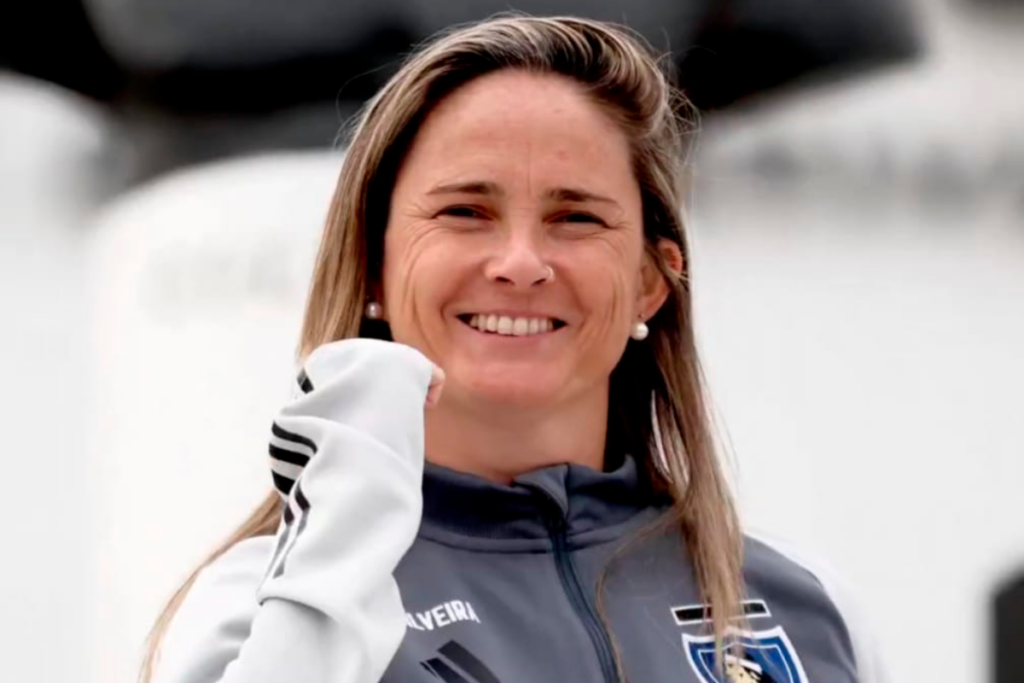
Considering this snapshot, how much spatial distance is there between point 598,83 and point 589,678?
16.9 inches

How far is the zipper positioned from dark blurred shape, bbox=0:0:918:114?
1.22 m

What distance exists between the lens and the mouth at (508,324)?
4.07 feet

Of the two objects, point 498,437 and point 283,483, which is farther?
point 498,437

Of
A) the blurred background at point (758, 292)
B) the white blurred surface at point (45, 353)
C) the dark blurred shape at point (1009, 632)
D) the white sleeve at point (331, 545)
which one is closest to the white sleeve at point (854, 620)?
the white sleeve at point (331, 545)

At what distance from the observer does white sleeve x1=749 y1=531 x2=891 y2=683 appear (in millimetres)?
1354

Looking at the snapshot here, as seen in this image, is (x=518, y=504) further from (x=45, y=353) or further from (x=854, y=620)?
(x=45, y=353)

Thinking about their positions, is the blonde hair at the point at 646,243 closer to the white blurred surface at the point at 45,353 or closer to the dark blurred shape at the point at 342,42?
the dark blurred shape at the point at 342,42

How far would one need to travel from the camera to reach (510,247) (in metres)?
1.23

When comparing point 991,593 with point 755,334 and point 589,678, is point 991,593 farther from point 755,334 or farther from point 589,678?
point 589,678

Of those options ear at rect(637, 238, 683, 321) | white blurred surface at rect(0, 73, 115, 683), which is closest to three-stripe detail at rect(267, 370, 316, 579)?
ear at rect(637, 238, 683, 321)

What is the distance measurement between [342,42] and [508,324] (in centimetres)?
129

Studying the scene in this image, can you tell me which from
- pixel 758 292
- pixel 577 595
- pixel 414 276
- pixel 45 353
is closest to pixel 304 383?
pixel 414 276

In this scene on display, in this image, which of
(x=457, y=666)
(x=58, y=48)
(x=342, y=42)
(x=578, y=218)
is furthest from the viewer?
(x=58, y=48)

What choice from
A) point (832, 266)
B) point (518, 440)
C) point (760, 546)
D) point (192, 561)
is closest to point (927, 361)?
point (832, 266)
